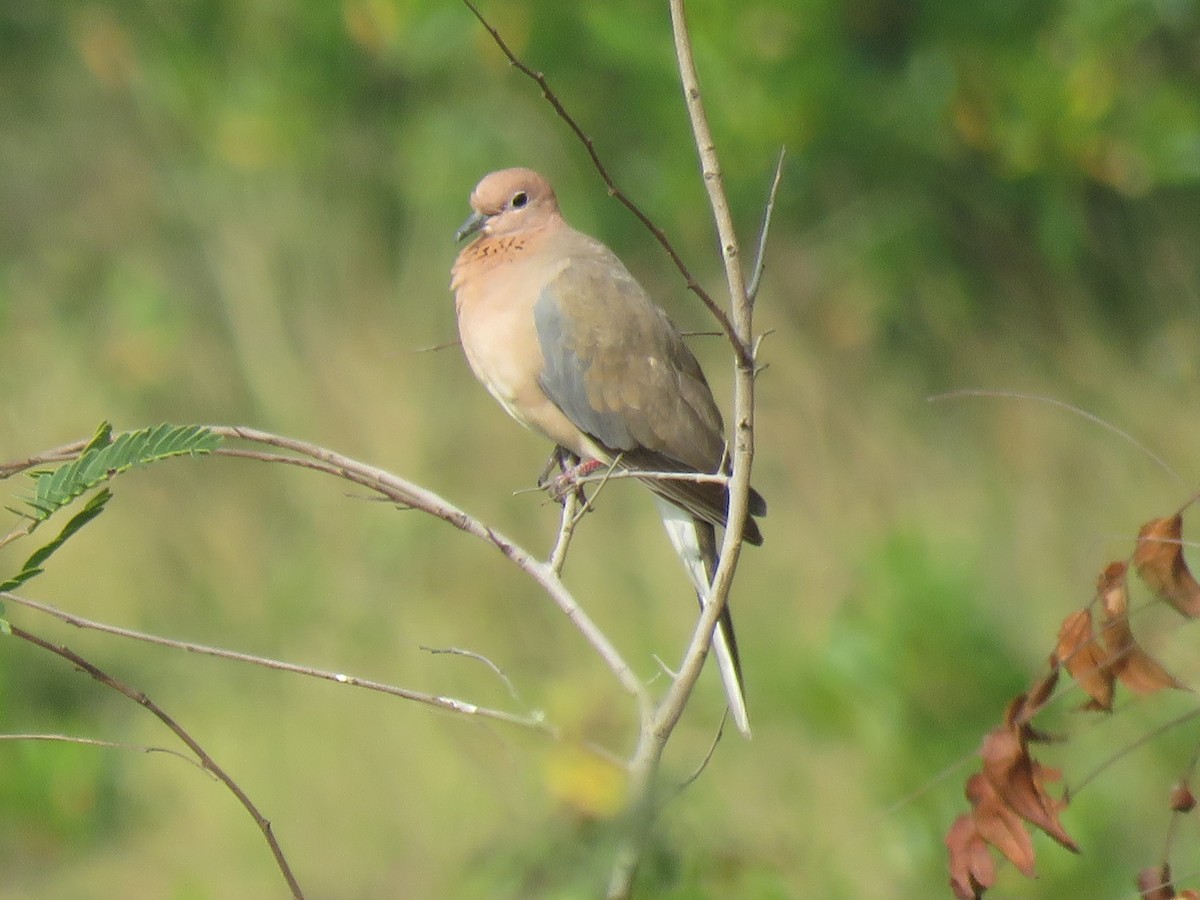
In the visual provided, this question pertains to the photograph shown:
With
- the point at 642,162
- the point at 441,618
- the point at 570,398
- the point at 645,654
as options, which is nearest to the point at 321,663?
the point at 441,618

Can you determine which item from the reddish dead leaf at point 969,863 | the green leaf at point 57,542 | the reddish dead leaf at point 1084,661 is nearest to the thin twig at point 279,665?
the green leaf at point 57,542

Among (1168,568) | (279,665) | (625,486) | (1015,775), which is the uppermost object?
(625,486)

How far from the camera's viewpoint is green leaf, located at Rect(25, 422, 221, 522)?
1.67 metres

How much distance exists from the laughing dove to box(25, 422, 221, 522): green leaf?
1389mm

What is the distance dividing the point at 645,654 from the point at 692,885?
1.70 m

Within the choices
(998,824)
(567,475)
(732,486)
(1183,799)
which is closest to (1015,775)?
(998,824)

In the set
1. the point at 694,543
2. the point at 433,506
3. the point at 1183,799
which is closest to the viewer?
the point at 1183,799

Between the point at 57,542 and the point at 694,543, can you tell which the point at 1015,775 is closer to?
the point at 57,542

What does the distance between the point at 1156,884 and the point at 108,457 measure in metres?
1.12

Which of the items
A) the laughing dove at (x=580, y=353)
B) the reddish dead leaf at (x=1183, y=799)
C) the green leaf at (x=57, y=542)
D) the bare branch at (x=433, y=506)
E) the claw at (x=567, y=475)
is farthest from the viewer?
the laughing dove at (x=580, y=353)

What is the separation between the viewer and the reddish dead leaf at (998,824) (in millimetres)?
1578

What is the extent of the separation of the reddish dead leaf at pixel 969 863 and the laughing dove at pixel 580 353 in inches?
55.6

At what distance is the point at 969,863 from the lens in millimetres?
1589

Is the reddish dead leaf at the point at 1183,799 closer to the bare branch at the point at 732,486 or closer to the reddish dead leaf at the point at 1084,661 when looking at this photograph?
the reddish dead leaf at the point at 1084,661
